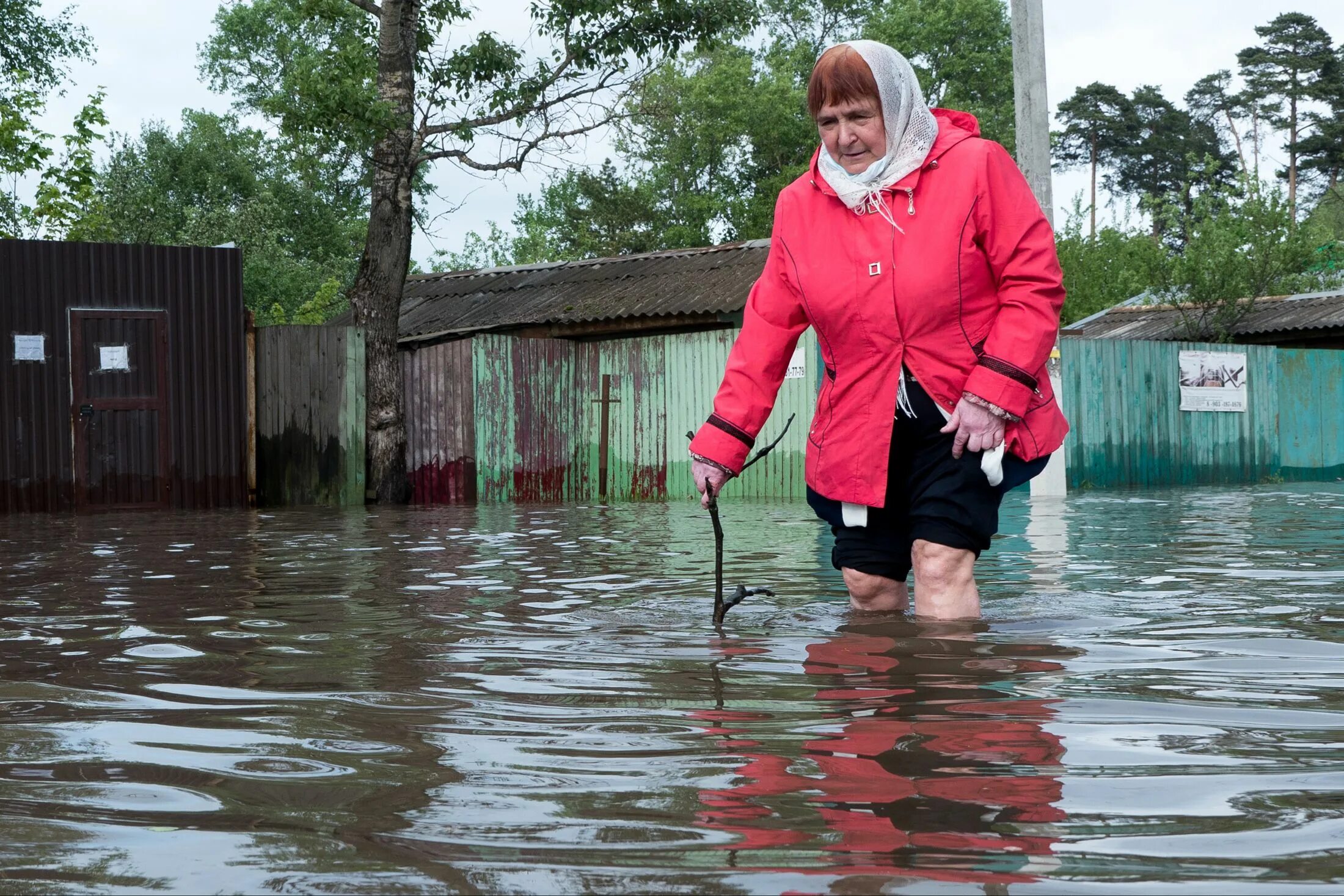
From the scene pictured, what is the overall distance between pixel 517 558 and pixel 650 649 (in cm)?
358

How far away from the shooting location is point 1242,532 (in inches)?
333

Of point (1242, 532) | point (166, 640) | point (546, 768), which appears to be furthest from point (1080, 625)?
point (1242, 532)

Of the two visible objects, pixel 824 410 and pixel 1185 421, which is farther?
pixel 1185 421

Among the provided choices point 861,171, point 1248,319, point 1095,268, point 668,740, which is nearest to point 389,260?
point 861,171

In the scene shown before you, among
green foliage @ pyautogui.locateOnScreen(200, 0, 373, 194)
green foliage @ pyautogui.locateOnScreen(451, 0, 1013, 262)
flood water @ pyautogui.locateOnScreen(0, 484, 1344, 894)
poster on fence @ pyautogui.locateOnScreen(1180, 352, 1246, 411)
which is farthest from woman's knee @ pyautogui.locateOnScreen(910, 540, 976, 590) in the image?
green foliage @ pyautogui.locateOnScreen(451, 0, 1013, 262)

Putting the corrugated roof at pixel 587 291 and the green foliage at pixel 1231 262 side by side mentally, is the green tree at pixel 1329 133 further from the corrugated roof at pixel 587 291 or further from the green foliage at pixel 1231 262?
the corrugated roof at pixel 587 291

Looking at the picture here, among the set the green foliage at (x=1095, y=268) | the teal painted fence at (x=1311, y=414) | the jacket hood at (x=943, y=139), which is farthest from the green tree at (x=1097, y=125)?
the jacket hood at (x=943, y=139)

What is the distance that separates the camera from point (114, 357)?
48.9 ft

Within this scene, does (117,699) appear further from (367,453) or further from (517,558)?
Result: (367,453)

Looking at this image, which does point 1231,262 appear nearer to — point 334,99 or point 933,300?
point 334,99

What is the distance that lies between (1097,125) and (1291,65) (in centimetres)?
757

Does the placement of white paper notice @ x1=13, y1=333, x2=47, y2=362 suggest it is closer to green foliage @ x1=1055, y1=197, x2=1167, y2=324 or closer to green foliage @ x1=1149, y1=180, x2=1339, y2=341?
green foliage @ x1=1149, y1=180, x2=1339, y2=341

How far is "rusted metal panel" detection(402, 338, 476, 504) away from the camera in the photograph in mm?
16688

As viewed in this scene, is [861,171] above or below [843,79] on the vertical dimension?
below
